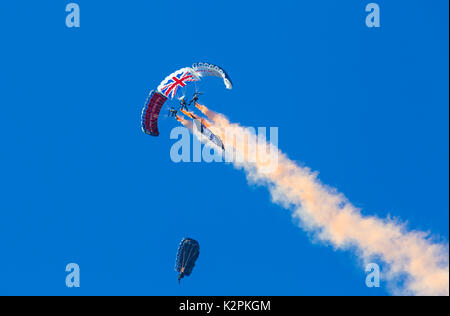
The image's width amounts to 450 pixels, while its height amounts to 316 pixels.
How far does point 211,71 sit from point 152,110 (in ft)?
22.7

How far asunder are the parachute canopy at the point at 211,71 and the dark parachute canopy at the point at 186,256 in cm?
1651

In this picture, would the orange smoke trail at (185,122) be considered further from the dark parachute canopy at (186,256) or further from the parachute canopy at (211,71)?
the dark parachute canopy at (186,256)

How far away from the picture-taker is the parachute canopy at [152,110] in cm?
5919

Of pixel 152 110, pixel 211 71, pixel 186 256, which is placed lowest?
pixel 186 256

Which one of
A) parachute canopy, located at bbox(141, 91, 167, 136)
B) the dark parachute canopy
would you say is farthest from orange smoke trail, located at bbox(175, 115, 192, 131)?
the dark parachute canopy

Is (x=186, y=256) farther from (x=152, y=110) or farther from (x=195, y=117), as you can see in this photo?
(x=152, y=110)

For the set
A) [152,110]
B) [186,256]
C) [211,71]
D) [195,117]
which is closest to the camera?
[152,110]

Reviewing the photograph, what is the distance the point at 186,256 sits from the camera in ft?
206

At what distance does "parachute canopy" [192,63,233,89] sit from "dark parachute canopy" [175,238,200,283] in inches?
650

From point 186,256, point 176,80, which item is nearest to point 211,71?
point 176,80

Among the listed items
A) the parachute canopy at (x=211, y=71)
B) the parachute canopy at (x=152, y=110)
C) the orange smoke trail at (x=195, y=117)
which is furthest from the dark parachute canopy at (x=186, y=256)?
the parachute canopy at (x=211, y=71)

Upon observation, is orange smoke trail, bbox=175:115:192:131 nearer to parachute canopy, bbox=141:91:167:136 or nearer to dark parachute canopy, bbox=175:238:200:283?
parachute canopy, bbox=141:91:167:136
